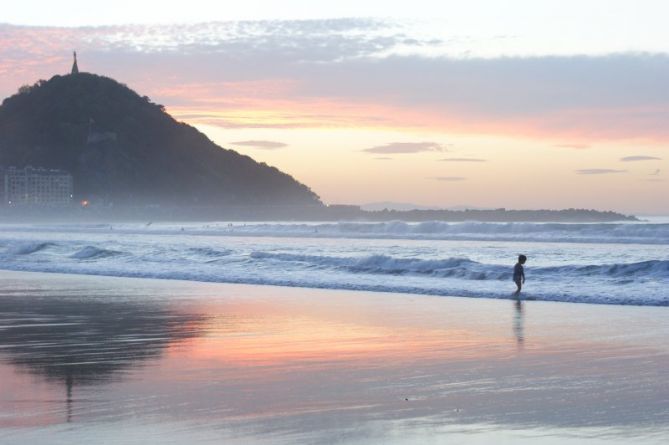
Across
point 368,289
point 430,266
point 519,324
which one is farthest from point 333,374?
point 430,266

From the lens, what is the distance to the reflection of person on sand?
14336 millimetres

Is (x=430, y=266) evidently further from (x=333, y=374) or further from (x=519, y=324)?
(x=333, y=374)

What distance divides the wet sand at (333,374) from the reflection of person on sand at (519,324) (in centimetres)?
3

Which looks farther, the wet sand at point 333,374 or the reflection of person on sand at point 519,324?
the reflection of person on sand at point 519,324

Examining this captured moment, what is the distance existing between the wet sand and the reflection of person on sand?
0.03 metres

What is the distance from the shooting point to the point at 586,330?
15.5 m

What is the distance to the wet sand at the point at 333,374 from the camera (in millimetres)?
8461

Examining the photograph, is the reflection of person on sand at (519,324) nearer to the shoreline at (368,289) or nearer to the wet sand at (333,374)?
the wet sand at (333,374)

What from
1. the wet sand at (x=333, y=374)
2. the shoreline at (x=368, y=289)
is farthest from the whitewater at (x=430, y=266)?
the wet sand at (x=333, y=374)

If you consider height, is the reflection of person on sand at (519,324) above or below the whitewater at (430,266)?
below

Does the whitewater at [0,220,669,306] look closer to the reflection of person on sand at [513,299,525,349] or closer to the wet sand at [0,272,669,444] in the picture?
the reflection of person on sand at [513,299,525,349]

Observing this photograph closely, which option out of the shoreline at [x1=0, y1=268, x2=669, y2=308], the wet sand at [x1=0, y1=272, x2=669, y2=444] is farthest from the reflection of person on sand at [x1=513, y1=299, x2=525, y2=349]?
the shoreline at [x1=0, y1=268, x2=669, y2=308]

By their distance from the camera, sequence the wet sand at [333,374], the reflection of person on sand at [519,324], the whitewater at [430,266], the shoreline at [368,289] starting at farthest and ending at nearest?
1. the whitewater at [430,266]
2. the shoreline at [368,289]
3. the reflection of person on sand at [519,324]
4. the wet sand at [333,374]

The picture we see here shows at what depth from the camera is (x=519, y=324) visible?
16.5m
